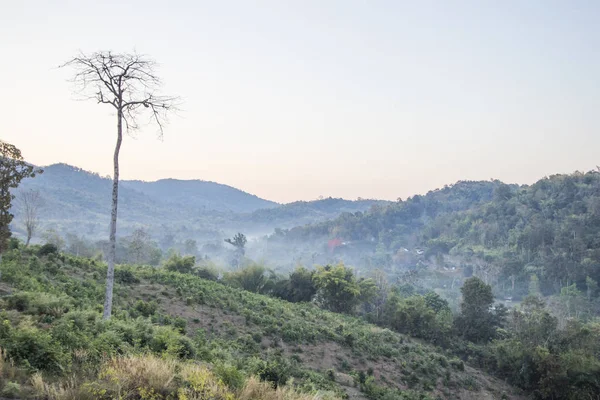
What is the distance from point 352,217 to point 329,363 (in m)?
169

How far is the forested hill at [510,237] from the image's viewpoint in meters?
78.5

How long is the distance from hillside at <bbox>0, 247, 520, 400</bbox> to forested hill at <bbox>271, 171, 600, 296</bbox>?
6221 centimetres

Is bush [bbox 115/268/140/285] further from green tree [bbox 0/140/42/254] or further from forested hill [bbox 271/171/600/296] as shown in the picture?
forested hill [bbox 271/171/600/296]

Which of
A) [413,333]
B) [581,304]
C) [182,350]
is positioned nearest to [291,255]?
[581,304]

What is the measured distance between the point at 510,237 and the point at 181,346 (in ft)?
A: 357

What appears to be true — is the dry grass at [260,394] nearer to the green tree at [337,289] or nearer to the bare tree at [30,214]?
the bare tree at [30,214]

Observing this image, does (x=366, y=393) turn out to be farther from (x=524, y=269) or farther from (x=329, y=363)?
(x=524, y=269)

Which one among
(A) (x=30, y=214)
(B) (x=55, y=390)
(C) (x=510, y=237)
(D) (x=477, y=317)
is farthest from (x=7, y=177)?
(C) (x=510, y=237)

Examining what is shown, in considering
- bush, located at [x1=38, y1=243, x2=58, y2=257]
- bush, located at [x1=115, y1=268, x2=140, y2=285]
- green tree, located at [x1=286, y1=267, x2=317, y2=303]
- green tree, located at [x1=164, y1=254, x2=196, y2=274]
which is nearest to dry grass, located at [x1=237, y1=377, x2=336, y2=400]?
bush, located at [x1=115, y1=268, x2=140, y2=285]

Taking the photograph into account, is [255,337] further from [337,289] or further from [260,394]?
[337,289]

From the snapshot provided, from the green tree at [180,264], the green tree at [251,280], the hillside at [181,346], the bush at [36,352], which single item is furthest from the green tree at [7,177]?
the green tree at [251,280]

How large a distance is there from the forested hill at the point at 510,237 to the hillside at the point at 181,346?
6221 cm

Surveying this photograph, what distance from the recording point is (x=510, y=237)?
103625 millimetres

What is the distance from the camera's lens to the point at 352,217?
187875 mm
